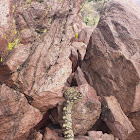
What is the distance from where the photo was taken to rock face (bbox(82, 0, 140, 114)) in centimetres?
1365

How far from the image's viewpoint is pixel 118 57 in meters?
14.0

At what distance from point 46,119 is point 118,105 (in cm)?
758

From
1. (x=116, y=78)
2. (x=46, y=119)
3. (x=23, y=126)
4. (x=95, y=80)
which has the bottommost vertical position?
(x=46, y=119)

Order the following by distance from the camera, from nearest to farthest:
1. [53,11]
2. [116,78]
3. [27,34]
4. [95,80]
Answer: [27,34] < [53,11] < [116,78] < [95,80]

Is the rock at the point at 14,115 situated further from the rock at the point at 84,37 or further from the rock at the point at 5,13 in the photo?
the rock at the point at 84,37

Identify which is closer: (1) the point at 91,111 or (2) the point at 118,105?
(1) the point at 91,111

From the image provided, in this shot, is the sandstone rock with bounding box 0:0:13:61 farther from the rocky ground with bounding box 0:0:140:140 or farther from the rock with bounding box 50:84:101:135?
the rock with bounding box 50:84:101:135

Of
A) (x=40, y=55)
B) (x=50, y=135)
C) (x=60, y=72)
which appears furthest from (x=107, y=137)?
(x=40, y=55)

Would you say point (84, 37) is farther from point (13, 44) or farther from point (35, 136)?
point (35, 136)

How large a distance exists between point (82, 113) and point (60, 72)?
14.1 ft

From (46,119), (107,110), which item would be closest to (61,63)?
(46,119)

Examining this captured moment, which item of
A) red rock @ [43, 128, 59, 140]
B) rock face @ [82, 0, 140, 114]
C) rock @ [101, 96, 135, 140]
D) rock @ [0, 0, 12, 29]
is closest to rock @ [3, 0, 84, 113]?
rock @ [0, 0, 12, 29]

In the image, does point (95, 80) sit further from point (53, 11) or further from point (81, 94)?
point (53, 11)

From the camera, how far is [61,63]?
12.0 metres
